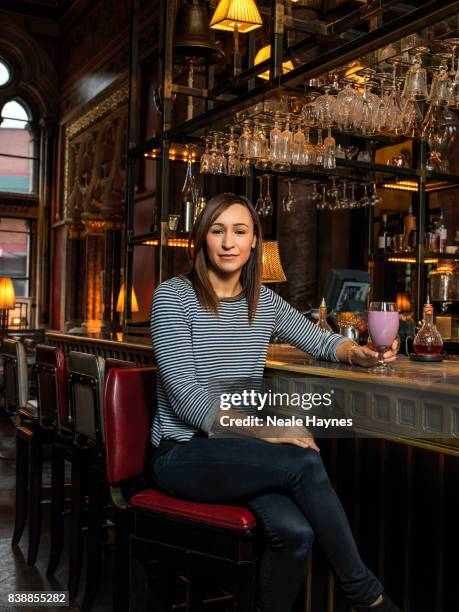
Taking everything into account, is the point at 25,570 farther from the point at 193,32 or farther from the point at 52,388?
the point at 193,32

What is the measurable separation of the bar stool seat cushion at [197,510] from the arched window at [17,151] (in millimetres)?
13172

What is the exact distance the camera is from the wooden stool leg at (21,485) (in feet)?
12.6

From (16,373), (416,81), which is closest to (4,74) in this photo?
(16,373)

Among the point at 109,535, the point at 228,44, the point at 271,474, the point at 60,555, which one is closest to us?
the point at 271,474

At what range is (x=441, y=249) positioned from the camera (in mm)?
5992

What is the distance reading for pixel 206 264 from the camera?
2.37 m

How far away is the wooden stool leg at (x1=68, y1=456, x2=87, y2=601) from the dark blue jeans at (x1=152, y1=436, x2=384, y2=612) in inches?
53.4

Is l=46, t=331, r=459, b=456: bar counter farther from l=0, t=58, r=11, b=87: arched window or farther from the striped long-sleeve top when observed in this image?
l=0, t=58, r=11, b=87: arched window

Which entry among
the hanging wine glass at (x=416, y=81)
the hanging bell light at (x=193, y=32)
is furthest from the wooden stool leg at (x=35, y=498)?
the hanging bell light at (x=193, y=32)

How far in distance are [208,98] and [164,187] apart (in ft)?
2.24

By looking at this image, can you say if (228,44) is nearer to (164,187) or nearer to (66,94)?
(164,187)

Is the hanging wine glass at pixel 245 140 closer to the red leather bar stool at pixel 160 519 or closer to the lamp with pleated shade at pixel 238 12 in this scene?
the lamp with pleated shade at pixel 238 12

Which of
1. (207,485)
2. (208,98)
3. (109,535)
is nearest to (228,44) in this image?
(208,98)

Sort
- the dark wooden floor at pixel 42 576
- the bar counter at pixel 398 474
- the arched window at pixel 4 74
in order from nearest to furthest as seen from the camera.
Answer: the bar counter at pixel 398 474 < the dark wooden floor at pixel 42 576 < the arched window at pixel 4 74
